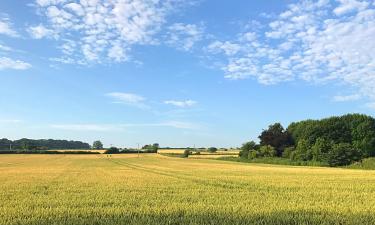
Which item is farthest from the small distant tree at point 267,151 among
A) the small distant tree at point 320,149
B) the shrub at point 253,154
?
the small distant tree at point 320,149

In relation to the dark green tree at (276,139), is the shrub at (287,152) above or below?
below

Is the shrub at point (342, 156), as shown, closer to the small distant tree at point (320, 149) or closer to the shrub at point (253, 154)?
the small distant tree at point (320, 149)

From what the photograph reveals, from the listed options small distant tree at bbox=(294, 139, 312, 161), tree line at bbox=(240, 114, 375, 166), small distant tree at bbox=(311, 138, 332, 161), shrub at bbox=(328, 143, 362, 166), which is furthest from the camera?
tree line at bbox=(240, 114, 375, 166)

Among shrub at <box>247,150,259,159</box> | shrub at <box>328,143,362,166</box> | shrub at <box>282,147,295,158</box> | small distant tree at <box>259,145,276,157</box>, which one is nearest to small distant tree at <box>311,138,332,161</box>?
shrub at <box>328,143,362,166</box>

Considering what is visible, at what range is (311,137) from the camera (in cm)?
11375

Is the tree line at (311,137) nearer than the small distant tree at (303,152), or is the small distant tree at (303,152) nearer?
the small distant tree at (303,152)

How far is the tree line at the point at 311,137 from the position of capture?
348 feet

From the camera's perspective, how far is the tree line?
106 metres

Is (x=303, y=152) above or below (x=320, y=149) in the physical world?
below

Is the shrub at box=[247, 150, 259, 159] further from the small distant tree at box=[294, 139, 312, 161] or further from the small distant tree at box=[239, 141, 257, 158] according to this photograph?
the small distant tree at box=[294, 139, 312, 161]

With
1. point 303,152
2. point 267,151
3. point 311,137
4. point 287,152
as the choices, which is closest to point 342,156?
point 303,152

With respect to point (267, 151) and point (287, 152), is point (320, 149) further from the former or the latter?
point (267, 151)

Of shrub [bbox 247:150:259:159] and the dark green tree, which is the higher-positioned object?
the dark green tree

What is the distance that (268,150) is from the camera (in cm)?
11619
